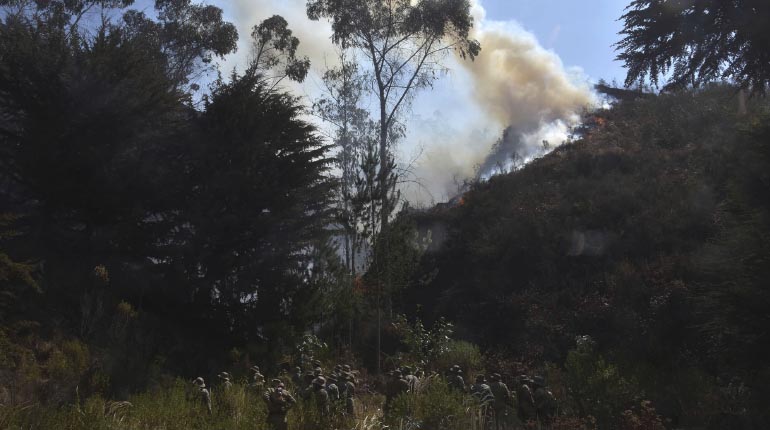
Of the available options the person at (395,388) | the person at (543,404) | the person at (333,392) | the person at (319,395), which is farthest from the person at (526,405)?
the person at (319,395)

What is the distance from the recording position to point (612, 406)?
254 inches

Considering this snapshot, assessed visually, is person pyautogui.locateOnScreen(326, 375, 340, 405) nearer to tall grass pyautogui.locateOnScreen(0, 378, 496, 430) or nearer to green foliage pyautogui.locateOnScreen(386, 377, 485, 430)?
tall grass pyautogui.locateOnScreen(0, 378, 496, 430)

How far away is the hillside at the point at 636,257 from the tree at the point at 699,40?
91 cm

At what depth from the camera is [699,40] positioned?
28.7 ft

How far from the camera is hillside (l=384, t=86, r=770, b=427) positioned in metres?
7.09

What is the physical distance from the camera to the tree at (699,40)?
8.16 m

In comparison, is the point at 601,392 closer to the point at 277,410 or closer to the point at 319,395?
the point at 319,395

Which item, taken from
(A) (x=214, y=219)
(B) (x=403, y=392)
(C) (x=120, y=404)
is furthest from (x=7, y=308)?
(B) (x=403, y=392)

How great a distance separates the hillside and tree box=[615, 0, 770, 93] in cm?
91

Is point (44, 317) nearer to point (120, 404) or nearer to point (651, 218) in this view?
point (120, 404)

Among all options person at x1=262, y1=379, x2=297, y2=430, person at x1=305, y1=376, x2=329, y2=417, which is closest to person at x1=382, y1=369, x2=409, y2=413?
person at x1=305, y1=376, x2=329, y2=417

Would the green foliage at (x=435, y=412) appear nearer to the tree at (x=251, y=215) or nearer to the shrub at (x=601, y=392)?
the shrub at (x=601, y=392)

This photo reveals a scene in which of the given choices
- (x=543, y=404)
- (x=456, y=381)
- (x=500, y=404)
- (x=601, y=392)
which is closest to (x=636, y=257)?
(x=601, y=392)

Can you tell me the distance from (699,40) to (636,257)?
24.8ft
